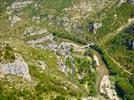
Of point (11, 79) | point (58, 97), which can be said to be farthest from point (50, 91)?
point (11, 79)

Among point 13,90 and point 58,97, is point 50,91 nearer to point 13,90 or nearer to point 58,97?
point 58,97

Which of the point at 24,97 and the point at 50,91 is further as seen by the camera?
the point at 50,91

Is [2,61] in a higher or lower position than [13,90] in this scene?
higher

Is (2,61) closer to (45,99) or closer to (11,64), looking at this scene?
(11,64)

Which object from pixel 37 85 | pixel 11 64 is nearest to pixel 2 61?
pixel 11 64

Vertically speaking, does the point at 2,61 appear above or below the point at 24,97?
above

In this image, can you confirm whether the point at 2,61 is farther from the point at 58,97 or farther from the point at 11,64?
the point at 58,97

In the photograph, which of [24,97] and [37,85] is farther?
[37,85]
